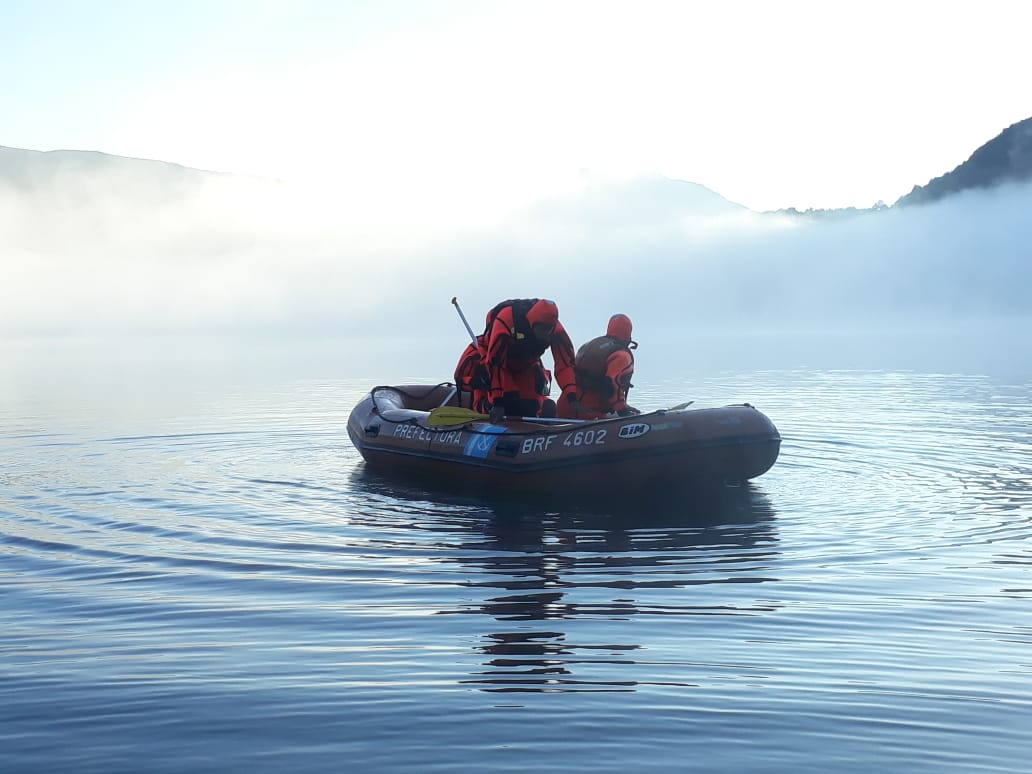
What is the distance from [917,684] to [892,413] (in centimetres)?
1449

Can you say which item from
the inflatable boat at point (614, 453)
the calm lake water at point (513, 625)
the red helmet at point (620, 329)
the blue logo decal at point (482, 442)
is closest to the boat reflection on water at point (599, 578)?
the calm lake water at point (513, 625)

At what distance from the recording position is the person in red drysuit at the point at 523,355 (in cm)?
1176

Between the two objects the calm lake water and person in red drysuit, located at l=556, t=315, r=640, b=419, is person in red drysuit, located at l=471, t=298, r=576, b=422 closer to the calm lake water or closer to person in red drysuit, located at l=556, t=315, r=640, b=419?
person in red drysuit, located at l=556, t=315, r=640, b=419

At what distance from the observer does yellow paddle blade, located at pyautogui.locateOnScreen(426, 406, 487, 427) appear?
12.1 meters

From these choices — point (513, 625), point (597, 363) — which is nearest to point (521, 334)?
point (597, 363)

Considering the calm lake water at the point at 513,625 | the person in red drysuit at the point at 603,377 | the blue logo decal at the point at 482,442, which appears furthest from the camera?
the person in red drysuit at the point at 603,377

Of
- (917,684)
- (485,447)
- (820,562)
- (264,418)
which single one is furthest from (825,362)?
(917,684)

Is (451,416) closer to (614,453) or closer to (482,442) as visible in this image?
(482,442)

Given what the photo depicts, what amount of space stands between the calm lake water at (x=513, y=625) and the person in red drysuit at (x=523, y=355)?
146 cm

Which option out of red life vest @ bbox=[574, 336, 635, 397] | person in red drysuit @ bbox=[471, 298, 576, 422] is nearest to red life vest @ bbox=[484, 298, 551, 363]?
person in red drysuit @ bbox=[471, 298, 576, 422]

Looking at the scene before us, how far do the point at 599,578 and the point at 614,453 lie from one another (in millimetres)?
3100

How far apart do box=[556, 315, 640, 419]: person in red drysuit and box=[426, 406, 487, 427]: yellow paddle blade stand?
924 mm

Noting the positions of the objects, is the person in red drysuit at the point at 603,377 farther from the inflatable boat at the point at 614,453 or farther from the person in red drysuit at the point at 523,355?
the inflatable boat at the point at 614,453

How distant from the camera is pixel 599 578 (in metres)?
7.49
